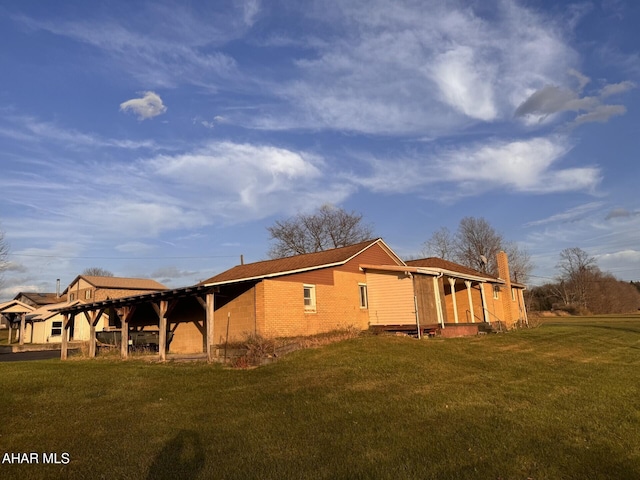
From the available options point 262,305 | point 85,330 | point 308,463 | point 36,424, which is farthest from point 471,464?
point 85,330

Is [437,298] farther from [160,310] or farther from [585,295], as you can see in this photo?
[585,295]

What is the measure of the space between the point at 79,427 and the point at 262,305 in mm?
9582

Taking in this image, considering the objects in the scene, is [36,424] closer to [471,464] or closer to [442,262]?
[471,464]

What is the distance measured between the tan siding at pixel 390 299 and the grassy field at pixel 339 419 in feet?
22.5

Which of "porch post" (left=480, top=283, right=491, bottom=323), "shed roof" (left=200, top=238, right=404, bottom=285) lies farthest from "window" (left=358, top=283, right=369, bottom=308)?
"porch post" (left=480, top=283, right=491, bottom=323)

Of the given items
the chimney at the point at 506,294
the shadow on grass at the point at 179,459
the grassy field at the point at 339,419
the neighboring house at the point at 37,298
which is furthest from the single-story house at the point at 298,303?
the neighboring house at the point at 37,298

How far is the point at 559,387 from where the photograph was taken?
10461 millimetres

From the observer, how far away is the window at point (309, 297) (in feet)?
62.5

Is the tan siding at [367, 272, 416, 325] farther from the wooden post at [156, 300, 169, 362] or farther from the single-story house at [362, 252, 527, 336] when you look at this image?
the wooden post at [156, 300, 169, 362]

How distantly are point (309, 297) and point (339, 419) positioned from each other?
1150 centimetres

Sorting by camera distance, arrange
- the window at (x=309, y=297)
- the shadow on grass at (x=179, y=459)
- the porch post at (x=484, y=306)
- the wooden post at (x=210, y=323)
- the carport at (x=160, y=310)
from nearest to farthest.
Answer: the shadow on grass at (x=179, y=459) → the wooden post at (x=210, y=323) → the carport at (x=160, y=310) → the window at (x=309, y=297) → the porch post at (x=484, y=306)

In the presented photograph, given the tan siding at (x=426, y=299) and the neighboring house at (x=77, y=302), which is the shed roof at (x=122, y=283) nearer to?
the neighboring house at (x=77, y=302)

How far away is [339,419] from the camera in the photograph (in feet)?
25.8

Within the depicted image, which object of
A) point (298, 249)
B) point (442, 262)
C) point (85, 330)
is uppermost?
point (298, 249)
